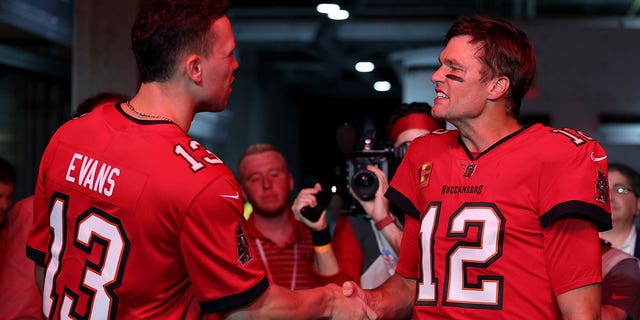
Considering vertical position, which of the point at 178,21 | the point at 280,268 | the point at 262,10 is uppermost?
the point at 262,10

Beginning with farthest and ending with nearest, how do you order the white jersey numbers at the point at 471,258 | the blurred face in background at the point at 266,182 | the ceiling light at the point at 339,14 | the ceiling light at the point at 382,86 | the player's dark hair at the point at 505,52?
1. the ceiling light at the point at 382,86
2. the ceiling light at the point at 339,14
3. the blurred face in background at the point at 266,182
4. the player's dark hair at the point at 505,52
5. the white jersey numbers at the point at 471,258

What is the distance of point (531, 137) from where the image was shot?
7.62 ft

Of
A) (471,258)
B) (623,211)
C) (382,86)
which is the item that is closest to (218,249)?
(471,258)

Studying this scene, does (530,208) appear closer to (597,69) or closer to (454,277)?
(454,277)

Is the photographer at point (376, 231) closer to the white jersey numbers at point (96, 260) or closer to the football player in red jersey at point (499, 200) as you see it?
the football player in red jersey at point (499, 200)

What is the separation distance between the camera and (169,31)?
212 centimetres

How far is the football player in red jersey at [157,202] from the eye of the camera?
2021mm

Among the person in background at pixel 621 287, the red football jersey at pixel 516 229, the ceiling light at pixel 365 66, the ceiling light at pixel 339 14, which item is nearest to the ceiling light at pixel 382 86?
the ceiling light at pixel 365 66

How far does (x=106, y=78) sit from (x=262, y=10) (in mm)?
5244

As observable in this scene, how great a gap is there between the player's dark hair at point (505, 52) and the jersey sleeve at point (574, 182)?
0.23m

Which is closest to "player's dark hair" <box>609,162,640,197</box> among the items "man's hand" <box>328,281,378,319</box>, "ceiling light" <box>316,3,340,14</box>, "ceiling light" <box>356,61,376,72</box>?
"man's hand" <box>328,281,378,319</box>

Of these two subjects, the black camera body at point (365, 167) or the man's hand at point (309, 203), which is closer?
the black camera body at point (365, 167)

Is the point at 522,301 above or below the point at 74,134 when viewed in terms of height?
below

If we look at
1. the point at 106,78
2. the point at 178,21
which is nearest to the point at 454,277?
the point at 178,21
